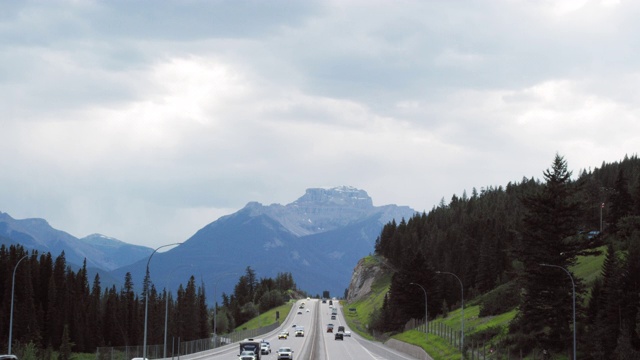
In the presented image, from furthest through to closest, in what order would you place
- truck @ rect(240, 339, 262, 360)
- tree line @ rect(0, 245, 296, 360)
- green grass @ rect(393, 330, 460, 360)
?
tree line @ rect(0, 245, 296, 360), green grass @ rect(393, 330, 460, 360), truck @ rect(240, 339, 262, 360)

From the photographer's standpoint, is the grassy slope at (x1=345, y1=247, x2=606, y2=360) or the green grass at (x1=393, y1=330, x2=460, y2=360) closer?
the green grass at (x1=393, y1=330, x2=460, y2=360)

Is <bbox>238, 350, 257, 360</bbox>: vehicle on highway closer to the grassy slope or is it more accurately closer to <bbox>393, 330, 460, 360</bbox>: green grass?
<bbox>393, 330, 460, 360</bbox>: green grass

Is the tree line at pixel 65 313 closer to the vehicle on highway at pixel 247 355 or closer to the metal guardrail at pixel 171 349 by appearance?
the metal guardrail at pixel 171 349

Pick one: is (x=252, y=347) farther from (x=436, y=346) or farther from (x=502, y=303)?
(x=502, y=303)

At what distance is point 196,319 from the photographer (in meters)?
192

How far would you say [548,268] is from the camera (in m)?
74.6

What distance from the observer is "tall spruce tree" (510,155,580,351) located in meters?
72.6

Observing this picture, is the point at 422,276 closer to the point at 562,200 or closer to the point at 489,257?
the point at 489,257

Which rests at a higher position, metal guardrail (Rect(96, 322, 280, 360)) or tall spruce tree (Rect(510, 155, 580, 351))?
tall spruce tree (Rect(510, 155, 580, 351))

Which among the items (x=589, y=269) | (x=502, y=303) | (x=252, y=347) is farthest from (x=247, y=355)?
(x=589, y=269)

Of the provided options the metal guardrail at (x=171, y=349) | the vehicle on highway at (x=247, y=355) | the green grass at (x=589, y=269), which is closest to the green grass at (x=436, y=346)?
the green grass at (x=589, y=269)

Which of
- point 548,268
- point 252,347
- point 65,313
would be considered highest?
point 548,268

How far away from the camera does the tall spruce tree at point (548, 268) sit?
72.6 m

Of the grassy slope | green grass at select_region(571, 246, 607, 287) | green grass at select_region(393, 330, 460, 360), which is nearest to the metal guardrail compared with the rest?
green grass at select_region(393, 330, 460, 360)
